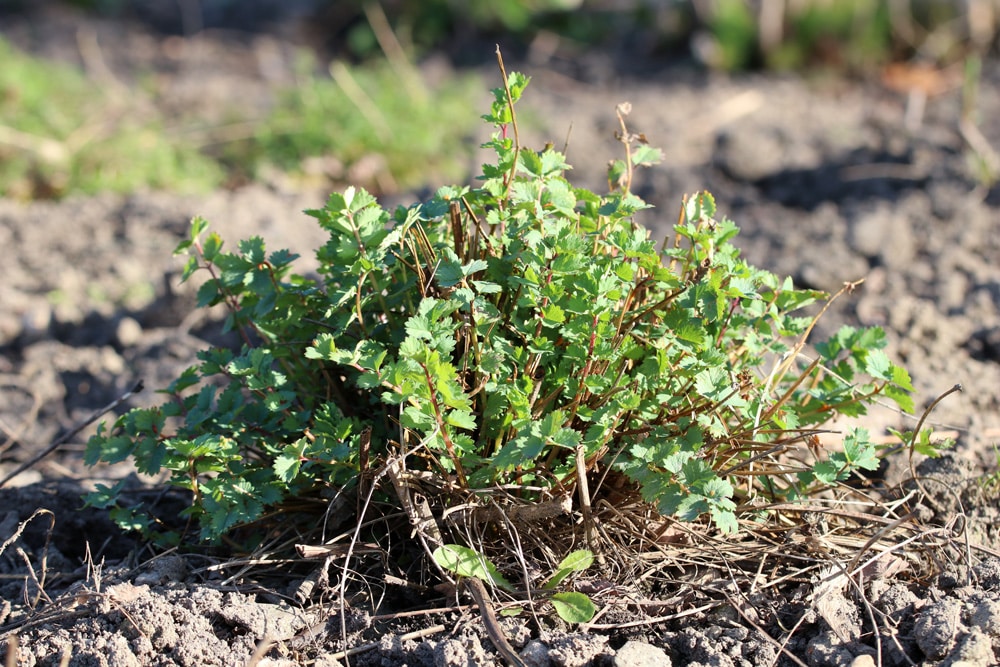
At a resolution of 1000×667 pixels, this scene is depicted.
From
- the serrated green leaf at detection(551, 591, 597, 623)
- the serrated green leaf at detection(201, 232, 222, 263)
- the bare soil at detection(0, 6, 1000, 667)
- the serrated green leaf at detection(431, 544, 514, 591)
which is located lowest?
the bare soil at detection(0, 6, 1000, 667)

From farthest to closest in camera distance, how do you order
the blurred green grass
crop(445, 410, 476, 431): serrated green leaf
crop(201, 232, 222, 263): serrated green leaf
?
the blurred green grass, crop(201, 232, 222, 263): serrated green leaf, crop(445, 410, 476, 431): serrated green leaf

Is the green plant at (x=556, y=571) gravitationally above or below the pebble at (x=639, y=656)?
above

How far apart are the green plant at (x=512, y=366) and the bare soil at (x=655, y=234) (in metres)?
0.23

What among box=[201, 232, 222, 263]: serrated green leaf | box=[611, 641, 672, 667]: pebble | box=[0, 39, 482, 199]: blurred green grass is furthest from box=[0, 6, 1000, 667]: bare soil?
box=[201, 232, 222, 263]: serrated green leaf

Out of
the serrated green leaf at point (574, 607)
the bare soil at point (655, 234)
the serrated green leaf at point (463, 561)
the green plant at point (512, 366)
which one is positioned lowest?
the bare soil at point (655, 234)

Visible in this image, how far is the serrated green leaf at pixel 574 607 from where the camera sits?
1.83 metres

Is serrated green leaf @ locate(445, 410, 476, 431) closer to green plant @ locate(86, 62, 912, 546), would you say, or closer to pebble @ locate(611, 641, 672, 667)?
green plant @ locate(86, 62, 912, 546)

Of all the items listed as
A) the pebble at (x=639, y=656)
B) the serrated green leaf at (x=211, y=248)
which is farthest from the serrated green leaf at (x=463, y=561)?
the serrated green leaf at (x=211, y=248)

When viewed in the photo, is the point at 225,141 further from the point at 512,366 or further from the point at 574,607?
the point at 574,607

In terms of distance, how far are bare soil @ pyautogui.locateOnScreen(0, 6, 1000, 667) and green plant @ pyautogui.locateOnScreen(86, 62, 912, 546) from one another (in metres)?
0.23

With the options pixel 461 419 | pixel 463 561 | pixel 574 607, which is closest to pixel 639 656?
pixel 574 607

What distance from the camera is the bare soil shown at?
1834 mm

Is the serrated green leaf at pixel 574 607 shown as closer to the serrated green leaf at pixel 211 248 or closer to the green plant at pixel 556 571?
the green plant at pixel 556 571

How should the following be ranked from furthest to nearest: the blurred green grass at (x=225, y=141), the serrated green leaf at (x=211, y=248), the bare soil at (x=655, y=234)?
the blurred green grass at (x=225, y=141) < the serrated green leaf at (x=211, y=248) < the bare soil at (x=655, y=234)
